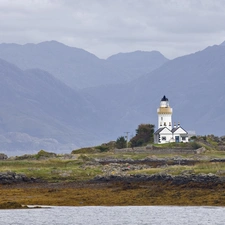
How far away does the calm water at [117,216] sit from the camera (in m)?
50.7

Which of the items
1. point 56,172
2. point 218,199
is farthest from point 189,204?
point 56,172

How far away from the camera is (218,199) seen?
5712 cm

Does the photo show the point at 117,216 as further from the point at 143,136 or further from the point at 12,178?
the point at 143,136

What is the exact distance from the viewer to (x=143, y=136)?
135 meters

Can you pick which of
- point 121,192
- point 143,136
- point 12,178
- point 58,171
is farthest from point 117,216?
point 143,136

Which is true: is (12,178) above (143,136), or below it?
below

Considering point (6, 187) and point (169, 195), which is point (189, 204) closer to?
point (169, 195)

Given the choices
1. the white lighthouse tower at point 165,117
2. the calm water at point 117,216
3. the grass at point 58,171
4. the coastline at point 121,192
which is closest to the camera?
the calm water at point 117,216

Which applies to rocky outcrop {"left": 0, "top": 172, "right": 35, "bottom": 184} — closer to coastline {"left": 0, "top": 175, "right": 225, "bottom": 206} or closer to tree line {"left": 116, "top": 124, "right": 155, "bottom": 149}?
coastline {"left": 0, "top": 175, "right": 225, "bottom": 206}

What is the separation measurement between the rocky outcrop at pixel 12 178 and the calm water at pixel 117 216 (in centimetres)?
1526

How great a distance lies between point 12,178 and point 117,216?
2047 cm

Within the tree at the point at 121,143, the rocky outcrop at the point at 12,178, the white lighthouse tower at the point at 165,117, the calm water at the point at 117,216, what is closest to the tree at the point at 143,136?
the tree at the point at 121,143

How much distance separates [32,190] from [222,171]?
46.0ft

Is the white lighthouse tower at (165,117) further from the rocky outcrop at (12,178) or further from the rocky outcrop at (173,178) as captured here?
the rocky outcrop at (173,178)
